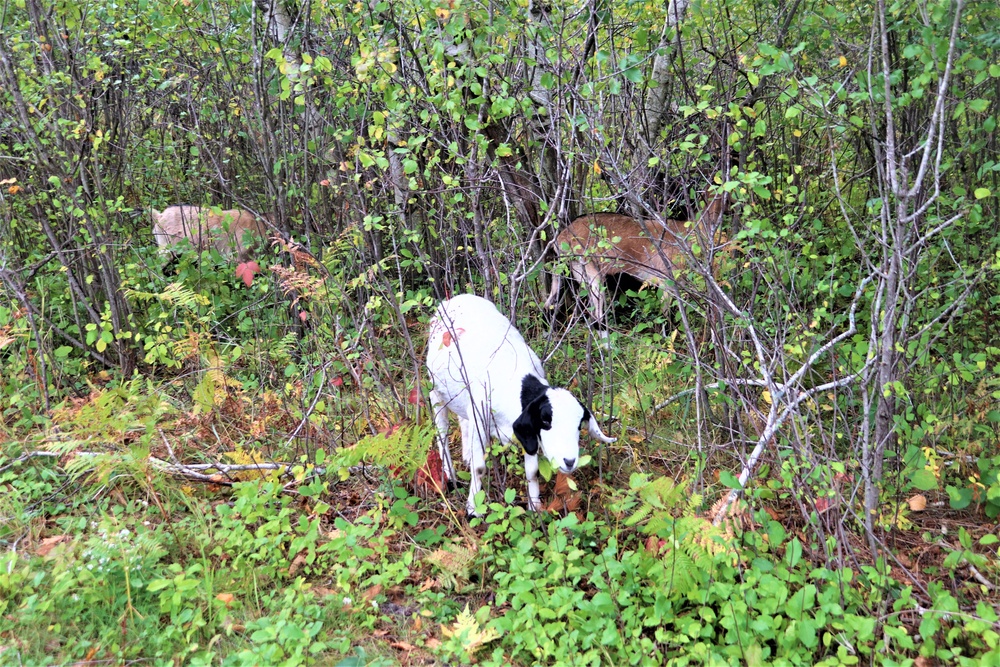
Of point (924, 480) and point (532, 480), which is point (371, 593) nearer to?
point (532, 480)

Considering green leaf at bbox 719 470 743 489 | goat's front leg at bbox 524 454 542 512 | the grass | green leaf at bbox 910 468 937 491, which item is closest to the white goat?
goat's front leg at bbox 524 454 542 512

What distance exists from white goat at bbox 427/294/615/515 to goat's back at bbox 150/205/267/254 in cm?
314

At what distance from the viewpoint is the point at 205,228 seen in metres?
7.23

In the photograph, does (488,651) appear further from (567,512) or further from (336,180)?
(336,180)

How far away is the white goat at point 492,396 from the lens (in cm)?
371

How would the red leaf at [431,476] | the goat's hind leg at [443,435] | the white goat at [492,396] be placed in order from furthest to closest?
the goat's hind leg at [443,435], the red leaf at [431,476], the white goat at [492,396]

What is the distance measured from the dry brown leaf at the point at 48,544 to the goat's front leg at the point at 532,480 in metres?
2.51

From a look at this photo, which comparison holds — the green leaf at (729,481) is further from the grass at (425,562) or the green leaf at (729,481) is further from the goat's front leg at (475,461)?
the goat's front leg at (475,461)

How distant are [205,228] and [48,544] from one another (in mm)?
3970

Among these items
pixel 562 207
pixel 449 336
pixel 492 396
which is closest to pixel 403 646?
pixel 492 396

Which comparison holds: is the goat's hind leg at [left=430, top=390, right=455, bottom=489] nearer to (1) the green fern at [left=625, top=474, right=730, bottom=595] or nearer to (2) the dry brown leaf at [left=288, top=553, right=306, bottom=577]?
(2) the dry brown leaf at [left=288, top=553, right=306, bottom=577]

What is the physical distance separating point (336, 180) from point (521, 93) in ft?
6.31

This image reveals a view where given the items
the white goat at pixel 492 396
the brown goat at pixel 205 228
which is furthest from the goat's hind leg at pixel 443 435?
the brown goat at pixel 205 228

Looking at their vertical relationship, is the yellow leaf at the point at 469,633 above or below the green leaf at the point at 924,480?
below
